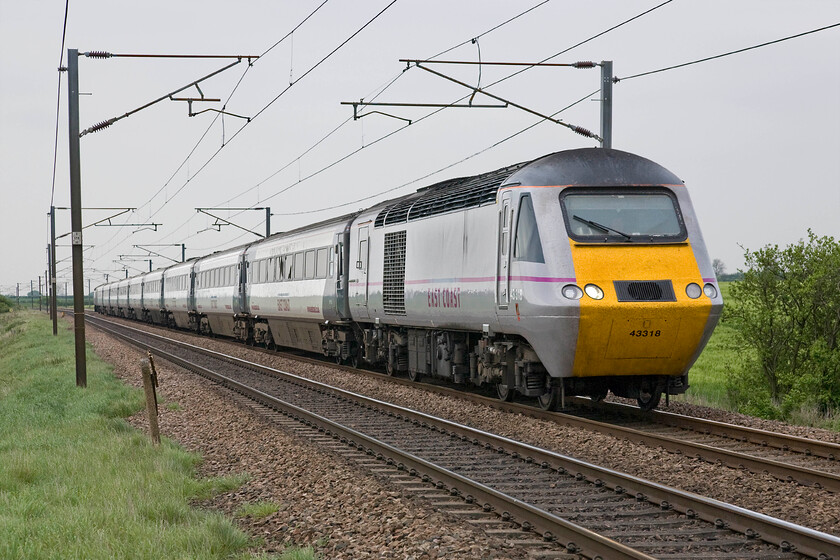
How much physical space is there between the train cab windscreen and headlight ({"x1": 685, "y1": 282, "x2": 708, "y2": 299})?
0.68 m

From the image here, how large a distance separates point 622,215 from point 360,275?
31.0 feet

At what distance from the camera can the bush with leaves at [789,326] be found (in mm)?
18109

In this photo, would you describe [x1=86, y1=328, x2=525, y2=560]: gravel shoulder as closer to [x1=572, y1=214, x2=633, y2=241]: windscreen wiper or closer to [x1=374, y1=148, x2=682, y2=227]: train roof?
[x1=572, y1=214, x2=633, y2=241]: windscreen wiper

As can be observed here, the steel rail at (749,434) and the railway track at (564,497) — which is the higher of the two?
the steel rail at (749,434)

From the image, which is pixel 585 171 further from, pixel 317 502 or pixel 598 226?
pixel 317 502

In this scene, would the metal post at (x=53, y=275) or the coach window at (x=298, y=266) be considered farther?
the metal post at (x=53, y=275)

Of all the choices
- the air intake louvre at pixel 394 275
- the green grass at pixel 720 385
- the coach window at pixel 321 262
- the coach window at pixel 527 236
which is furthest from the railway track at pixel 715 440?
the coach window at pixel 321 262

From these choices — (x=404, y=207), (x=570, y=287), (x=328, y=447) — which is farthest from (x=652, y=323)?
(x=404, y=207)

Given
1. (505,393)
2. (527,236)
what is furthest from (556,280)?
(505,393)

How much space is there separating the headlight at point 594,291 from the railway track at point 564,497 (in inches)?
92.4

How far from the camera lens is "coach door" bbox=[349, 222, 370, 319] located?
2089 centimetres

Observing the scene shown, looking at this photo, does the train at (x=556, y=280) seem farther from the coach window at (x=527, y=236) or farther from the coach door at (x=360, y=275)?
the coach door at (x=360, y=275)

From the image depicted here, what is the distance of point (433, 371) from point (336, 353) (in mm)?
6968

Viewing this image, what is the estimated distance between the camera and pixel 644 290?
40.2ft
